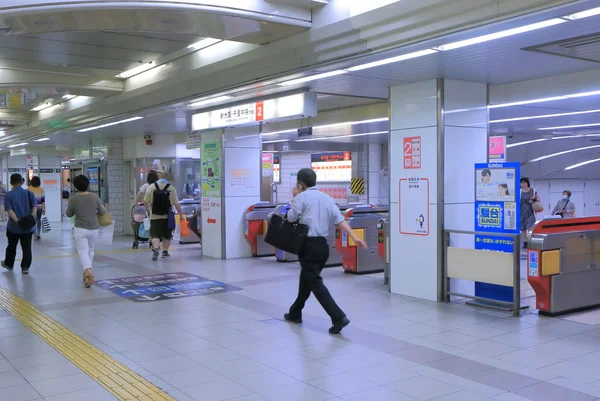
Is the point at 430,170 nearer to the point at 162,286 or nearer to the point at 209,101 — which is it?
the point at 209,101

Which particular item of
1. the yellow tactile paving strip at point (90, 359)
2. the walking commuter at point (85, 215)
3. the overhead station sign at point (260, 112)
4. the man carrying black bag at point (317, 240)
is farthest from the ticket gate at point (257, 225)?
the man carrying black bag at point (317, 240)

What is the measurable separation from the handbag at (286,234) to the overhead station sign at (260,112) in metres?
2.37

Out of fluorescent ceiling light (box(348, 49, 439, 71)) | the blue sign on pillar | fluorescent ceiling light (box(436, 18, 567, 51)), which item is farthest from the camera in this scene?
the blue sign on pillar

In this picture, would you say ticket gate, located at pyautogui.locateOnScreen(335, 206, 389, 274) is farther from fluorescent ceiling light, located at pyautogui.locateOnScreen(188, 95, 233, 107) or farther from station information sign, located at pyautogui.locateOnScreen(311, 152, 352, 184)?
station information sign, located at pyautogui.locateOnScreen(311, 152, 352, 184)

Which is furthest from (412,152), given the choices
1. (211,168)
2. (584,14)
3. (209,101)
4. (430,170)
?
(211,168)

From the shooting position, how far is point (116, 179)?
16344 millimetres

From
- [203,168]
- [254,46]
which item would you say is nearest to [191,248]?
[203,168]

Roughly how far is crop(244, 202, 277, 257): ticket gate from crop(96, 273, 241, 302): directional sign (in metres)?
2.26

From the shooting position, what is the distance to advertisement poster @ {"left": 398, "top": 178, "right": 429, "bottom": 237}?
291 inches

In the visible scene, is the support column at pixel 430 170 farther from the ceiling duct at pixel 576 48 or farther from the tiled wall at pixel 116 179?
the tiled wall at pixel 116 179

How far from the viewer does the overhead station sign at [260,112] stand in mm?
7906

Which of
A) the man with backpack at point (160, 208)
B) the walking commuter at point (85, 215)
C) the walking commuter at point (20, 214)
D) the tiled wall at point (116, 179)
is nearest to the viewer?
the walking commuter at point (85, 215)

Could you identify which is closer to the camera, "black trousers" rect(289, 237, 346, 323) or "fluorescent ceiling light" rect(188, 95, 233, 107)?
"black trousers" rect(289, 237, 346, 323)

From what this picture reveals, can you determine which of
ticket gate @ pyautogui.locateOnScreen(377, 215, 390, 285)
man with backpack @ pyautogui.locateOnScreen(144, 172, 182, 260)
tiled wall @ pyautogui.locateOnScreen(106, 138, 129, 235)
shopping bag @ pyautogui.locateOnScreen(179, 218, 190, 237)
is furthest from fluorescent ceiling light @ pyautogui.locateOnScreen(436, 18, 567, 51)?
tiled wall @ pyautogui.locateOnScreen(106, 138, 129, 235)
